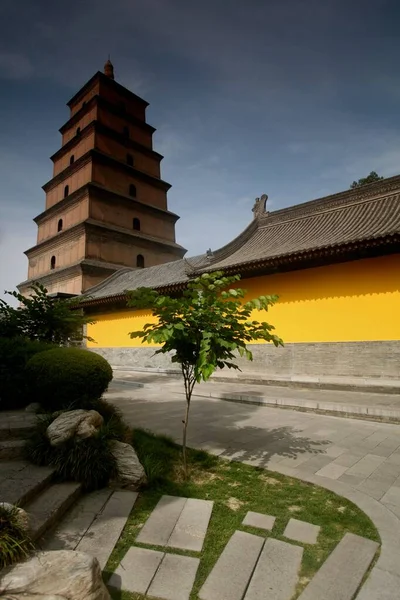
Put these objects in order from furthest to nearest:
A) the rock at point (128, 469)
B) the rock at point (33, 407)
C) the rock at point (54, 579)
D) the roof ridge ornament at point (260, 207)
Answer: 1. the roof ridge ornament at point (260, 207)
2. the rock at point (33, 407)
3. the rock at point (128, 469)
4. the rock at point (54, 579)

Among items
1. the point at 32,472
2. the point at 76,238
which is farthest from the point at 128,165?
the point at 32,472

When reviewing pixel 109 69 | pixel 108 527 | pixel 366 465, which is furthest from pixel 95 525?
pixel 109 69

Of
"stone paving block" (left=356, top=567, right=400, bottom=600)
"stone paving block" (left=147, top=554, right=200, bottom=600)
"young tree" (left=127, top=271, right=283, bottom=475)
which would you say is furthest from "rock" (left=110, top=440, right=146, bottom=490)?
"stone paving block" (left=356, top=567, right=400, bottom=600)

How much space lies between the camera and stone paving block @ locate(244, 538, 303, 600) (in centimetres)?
203

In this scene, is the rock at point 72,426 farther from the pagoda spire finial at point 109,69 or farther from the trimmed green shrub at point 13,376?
the pagoda spire finial at point 109,69

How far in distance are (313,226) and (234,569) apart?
1326 cm

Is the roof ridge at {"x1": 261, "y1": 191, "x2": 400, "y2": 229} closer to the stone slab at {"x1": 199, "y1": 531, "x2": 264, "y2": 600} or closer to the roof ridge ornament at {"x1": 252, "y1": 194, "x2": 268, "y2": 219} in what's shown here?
the roof ridge ornament at {"x1": 252, "y1": 194, "x2": 268, "y2": 219}

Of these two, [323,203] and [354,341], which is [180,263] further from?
[354,341]

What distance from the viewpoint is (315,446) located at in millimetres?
4793

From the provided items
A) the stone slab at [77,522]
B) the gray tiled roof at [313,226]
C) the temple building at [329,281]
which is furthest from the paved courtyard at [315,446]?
the gray tiled roof at [313,226]

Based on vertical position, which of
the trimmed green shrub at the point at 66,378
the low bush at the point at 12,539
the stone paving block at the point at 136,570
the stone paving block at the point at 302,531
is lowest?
the stone paving block at the point at 302,531

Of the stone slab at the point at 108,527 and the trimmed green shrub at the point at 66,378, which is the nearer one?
the stone slab at the point at 108,527

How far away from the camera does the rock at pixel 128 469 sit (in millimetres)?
3396

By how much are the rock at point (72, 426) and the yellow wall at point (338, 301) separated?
841cm
